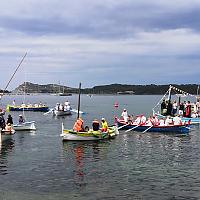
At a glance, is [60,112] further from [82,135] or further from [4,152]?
[4,152]

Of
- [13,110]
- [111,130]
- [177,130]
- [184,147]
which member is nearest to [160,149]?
[184,147]

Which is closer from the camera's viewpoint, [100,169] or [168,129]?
[100,169]

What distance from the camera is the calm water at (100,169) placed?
18984mm

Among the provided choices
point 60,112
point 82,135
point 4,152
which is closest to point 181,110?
point 60,112

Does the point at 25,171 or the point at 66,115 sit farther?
the point at 66,115

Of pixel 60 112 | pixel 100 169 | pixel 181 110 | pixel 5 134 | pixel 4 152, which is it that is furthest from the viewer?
pixel 60 112

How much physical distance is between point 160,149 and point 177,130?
12.5m

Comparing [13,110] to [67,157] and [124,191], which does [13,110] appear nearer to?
[67,157]

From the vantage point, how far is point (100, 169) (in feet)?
79.4

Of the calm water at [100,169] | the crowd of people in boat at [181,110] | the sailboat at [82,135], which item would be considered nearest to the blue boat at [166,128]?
the calm water at [100,169]

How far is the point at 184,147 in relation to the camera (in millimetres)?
34031

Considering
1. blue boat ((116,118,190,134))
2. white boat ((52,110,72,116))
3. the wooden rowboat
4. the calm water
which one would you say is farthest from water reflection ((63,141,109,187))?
white boat ((52,110,72,116))

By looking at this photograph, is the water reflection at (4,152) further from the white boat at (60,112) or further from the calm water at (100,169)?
the white boat at (60,112)

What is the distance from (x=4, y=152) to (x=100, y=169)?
991cm
